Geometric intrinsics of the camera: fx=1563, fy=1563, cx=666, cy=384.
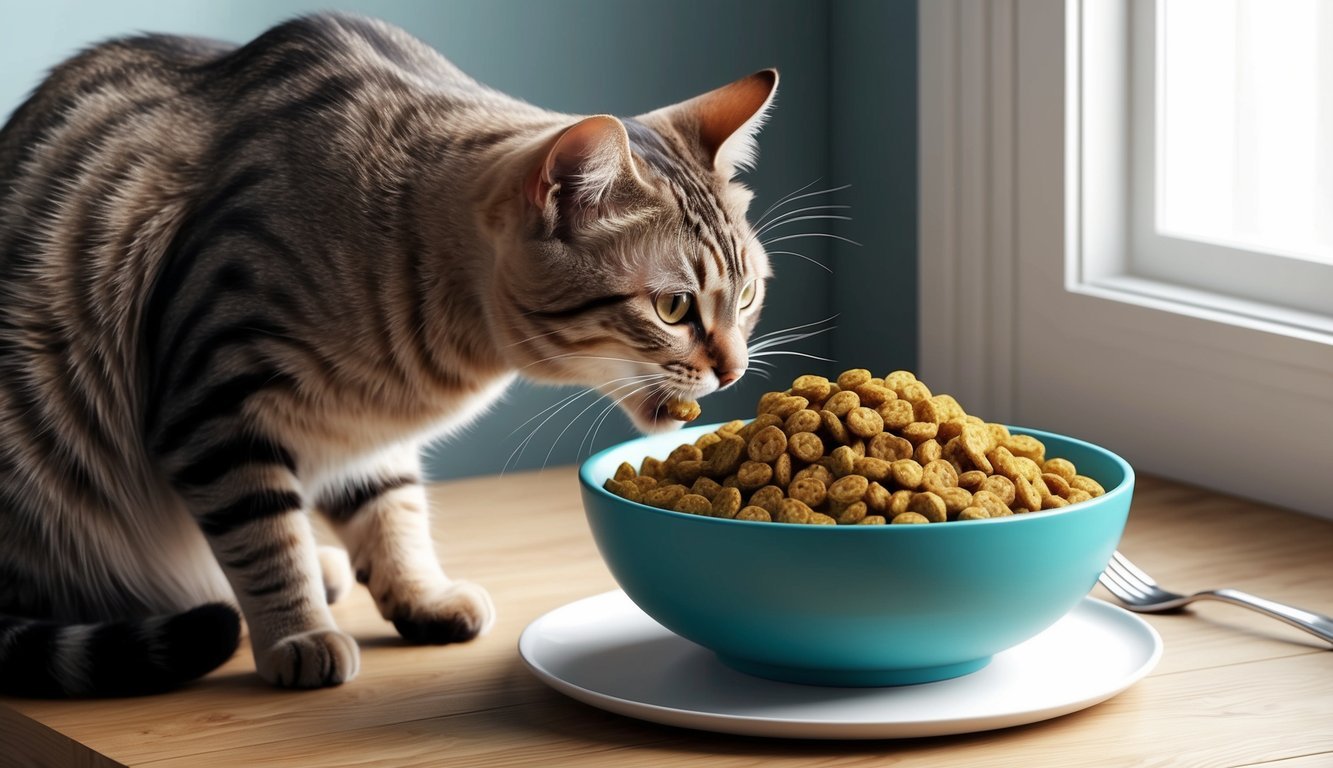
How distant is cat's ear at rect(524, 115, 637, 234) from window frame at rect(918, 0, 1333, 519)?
66 centimetres

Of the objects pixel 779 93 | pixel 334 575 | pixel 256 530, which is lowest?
pixel 334 575

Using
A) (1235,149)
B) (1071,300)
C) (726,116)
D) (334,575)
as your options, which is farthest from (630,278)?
(1235,149)

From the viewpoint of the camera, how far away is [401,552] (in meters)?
1.29

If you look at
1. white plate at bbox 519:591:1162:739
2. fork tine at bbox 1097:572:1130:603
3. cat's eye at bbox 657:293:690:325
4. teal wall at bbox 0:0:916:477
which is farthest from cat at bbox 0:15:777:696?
teal wall at bbox 0:0:916:477

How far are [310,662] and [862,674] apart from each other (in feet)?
1.29

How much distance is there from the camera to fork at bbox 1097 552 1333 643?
109 centimetres

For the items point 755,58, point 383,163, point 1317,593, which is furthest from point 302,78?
point 1317,593

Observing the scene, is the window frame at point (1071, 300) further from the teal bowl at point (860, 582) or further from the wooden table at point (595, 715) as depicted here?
the teal bowl at point (860, 582)

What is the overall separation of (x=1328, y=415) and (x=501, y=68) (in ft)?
3.12

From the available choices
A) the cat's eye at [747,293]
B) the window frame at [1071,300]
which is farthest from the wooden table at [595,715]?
the cat's eye at [747,293]

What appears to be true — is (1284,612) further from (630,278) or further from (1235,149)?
(1235,149)

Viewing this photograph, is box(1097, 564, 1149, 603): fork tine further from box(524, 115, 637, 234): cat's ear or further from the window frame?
box(524, 115, 637, 234): cat's ear

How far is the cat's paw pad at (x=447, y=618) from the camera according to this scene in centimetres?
120

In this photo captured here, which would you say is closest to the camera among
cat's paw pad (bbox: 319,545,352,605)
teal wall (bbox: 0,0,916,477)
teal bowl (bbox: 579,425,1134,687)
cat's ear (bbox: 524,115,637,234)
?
teal bowl (bbox: 579,425,1134,687)
